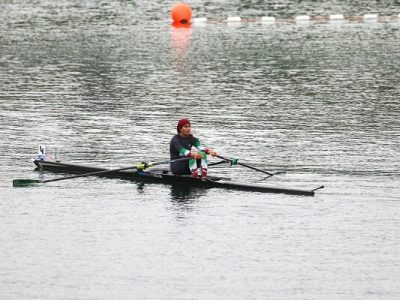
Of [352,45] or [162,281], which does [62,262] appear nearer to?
[162,281]

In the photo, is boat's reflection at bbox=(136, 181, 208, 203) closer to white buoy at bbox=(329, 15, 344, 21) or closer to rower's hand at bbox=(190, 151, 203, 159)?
rower's hand at bbox=(190, 151, 203, 159)

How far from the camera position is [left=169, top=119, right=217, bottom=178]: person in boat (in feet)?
101

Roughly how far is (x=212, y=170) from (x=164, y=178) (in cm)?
254

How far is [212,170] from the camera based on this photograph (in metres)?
33.7

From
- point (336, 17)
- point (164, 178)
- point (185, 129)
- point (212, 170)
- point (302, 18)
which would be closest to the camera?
point (185, 129)

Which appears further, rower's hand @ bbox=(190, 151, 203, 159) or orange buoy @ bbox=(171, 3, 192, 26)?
orange buoy @ bbox=(171, 3, 192, 26)

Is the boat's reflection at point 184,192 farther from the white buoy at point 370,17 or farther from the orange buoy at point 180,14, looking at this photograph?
the white buoy at point 370,17

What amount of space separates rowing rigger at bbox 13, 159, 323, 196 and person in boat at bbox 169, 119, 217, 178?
194 millimetres

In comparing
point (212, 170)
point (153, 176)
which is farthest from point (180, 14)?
point (153, 176)

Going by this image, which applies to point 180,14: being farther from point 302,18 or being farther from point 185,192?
point 185,192

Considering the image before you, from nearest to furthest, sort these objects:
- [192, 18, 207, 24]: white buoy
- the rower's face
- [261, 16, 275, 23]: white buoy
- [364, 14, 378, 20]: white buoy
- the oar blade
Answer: the rower's face → the oar blade → [261, 16, 275, 23]: white buoy → [192, 18, 207, 24]: white buoy → [364, 14, 378, 20]: white buoy

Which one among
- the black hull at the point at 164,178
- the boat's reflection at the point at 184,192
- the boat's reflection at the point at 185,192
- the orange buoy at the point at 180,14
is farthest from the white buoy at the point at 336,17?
the boat's reflection at the point at 185,192

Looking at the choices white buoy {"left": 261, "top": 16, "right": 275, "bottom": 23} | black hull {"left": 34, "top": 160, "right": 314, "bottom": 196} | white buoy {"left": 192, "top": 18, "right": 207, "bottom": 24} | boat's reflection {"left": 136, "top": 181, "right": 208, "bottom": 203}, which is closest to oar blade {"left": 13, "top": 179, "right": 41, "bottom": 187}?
black hull {"left": 34, "top": 160, "right": 314, "bottom": 196}

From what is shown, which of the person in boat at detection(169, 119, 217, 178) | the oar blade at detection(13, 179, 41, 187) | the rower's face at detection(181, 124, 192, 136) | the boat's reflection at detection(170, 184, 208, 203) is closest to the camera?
the boat's reflection at detection(170, 184, 208, 203)
